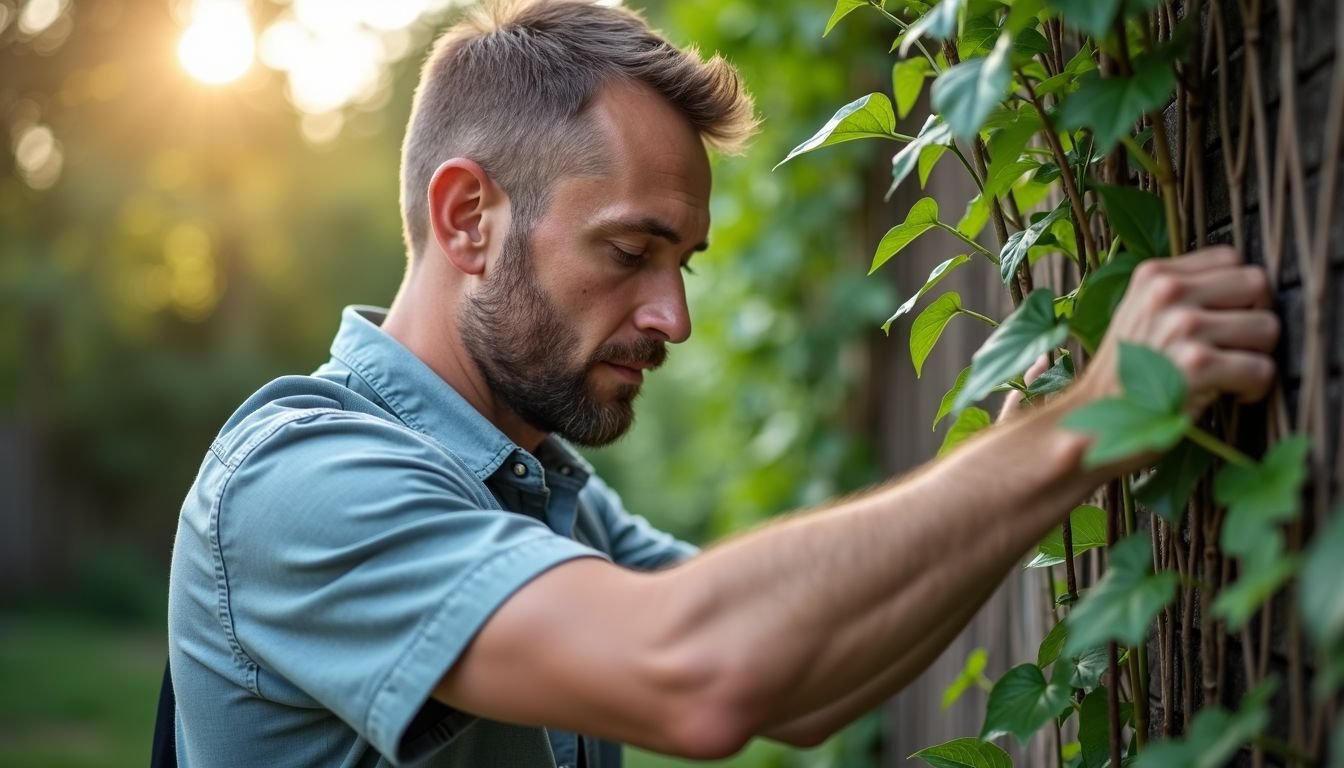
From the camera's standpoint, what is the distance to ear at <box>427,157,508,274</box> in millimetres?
1735

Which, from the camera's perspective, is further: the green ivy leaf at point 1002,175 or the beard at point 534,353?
the beard at point 534,353

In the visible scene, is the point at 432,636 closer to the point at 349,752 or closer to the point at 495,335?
the point at 349,752

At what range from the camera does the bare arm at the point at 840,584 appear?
894 mm

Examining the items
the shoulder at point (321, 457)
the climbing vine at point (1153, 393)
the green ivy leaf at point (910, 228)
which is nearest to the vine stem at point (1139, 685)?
the climbing vine at point (1153, 393)

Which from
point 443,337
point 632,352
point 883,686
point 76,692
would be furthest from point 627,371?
point 76,692

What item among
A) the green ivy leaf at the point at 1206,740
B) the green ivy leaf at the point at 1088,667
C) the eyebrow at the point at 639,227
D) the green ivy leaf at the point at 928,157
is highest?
the green ivy leaf at the point at 928,157

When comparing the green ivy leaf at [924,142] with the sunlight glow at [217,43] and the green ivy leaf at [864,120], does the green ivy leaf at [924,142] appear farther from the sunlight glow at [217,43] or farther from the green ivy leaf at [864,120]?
the sunlight glow at [217,43]

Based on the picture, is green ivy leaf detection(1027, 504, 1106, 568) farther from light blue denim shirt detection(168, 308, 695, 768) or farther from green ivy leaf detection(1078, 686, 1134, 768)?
light blue denim shirt detection(168, 308, 695, 768)

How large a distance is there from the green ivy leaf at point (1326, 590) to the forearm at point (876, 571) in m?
0.25

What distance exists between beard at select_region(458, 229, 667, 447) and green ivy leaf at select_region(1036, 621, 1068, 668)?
71 cm

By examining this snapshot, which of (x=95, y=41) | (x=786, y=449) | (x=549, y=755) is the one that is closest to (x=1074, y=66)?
(x=549, y=755)

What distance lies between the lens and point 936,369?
9.22 ft

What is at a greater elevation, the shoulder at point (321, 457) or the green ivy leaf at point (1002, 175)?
the green ivy leaf at point (1002, 175)

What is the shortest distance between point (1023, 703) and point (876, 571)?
28cm
